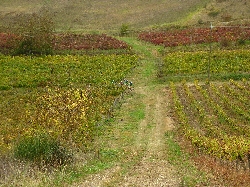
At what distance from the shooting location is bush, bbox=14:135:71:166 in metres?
14.6

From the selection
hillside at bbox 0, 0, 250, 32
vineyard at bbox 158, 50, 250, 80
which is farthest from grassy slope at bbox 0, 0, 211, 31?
vineyard at bbox 158, 50, 250, 80

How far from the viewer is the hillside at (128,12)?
148ft

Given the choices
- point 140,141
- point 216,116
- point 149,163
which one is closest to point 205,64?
point 216,116

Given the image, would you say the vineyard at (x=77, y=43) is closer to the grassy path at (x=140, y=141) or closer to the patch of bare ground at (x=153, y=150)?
the grassy path at (x=140, y=141)

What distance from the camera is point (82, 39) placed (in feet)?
124

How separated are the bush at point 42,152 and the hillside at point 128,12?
1173 inches

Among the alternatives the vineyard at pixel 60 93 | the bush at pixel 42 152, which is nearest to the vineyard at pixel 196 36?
the vineyard at pixel 60 93

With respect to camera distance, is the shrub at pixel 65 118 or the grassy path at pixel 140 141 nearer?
the grassy path at pixel 140 141

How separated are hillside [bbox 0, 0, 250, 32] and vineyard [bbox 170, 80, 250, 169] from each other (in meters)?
20.7

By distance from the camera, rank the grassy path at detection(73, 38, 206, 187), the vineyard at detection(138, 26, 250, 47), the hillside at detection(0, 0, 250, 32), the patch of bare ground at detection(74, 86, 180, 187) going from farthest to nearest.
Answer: the hillside at detection(0, 0, 250, 32) < the vineyard at detection(138, 26, 250, 47) < the grassy path at detection(73, 38, 206, 187) < the patch of bare ground at detection(74, 86, 180, 187)

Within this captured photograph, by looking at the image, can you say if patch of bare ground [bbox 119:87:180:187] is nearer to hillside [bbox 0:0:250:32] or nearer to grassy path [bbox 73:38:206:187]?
grassy path [bbox 73:38:206:187]

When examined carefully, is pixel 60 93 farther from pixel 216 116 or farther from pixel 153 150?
pixel 216 116

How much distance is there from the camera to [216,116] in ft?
64.8

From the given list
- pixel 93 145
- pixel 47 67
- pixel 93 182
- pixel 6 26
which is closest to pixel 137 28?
pixel 6 26
